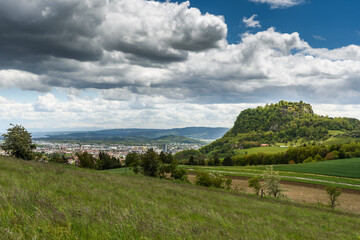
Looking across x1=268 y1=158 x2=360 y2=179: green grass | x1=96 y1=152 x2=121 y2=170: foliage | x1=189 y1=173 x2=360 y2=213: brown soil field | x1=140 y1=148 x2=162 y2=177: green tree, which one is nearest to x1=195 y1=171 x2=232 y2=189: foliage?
x1=189 y1=173 x2=360 y2=213: brown soil field

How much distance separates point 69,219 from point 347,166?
99475mm

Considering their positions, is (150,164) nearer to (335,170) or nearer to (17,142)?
(17,142)

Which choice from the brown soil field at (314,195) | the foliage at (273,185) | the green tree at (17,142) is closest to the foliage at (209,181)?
the brown soil field at (314,195)

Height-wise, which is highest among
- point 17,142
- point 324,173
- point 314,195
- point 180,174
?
point 17,142

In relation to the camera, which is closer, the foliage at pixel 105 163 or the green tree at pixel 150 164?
the green tree at pixel 150 164

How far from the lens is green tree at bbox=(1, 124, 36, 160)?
43.4 m

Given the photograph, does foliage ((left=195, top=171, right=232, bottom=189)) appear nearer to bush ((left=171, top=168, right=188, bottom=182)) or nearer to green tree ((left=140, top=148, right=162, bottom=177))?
bush ((left=171, top=168, right=188, bottom=182))

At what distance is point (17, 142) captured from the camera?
43.5 m

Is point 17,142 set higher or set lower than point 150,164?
higher

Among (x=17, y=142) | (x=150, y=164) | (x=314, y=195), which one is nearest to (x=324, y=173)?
(x=314, y=195)

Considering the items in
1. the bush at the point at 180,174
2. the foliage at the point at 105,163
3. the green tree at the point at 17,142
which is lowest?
the foliage at the point at 105,163

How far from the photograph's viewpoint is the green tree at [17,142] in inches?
1710

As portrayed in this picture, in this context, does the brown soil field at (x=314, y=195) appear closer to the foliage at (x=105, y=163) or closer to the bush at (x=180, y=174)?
the bush at (x=180, y=174)

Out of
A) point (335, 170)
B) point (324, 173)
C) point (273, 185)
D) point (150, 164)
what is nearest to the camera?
point (273, 185)
